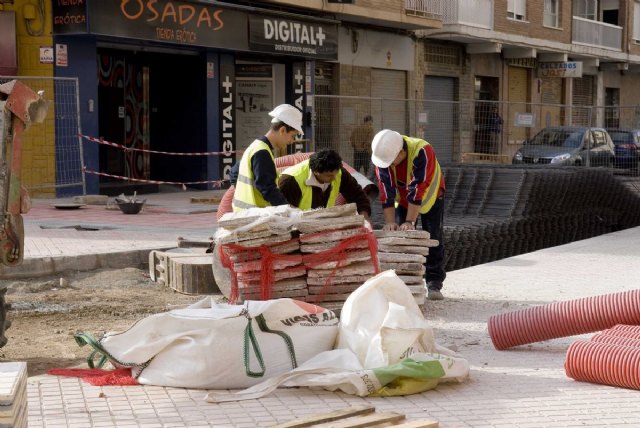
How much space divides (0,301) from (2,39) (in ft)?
42.1

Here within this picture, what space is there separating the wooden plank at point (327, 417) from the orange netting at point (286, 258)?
8.07 feet

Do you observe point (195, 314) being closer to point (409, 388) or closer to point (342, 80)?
point (409, 388)

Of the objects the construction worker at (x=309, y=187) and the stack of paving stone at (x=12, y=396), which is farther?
the construction worker at (x=309, y=187)

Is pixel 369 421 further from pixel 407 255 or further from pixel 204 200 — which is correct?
pixel 204 200

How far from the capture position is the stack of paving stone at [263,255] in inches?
306

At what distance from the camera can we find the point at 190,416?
18.5 feet

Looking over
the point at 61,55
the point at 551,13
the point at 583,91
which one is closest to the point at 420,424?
the point at 61,55

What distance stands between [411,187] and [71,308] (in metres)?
3.15

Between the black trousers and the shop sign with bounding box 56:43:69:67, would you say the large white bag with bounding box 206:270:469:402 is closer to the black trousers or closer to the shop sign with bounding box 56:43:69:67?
the black trousers

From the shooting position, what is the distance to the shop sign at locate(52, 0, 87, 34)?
63.6ft

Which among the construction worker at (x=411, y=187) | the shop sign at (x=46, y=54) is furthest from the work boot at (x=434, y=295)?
the shop sign at (x=46, y=54)

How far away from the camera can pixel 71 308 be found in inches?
364

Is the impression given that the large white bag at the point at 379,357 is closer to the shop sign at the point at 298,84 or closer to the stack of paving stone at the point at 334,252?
the stack of paving stone at the point at 334,252

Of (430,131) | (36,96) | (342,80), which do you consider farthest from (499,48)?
(36,96)
